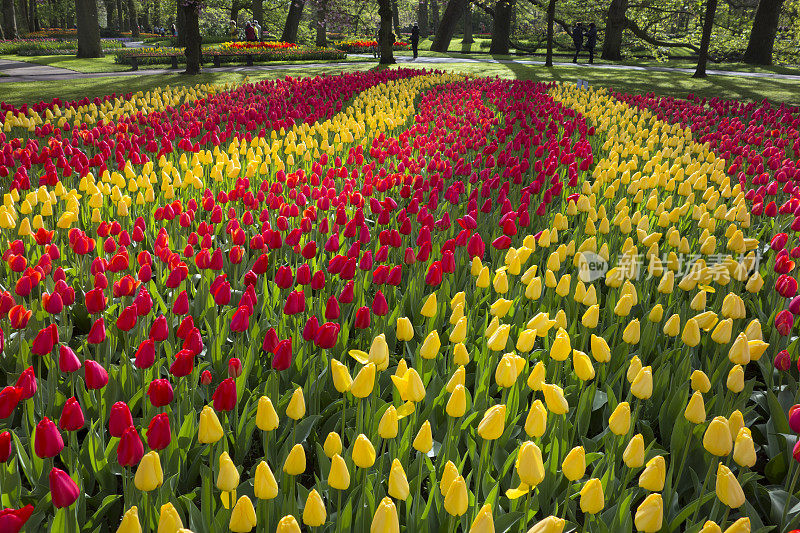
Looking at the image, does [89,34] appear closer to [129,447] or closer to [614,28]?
[614,28]

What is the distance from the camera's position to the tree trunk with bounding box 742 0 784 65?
2798 cm

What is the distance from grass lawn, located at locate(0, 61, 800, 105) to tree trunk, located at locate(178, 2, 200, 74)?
44cm

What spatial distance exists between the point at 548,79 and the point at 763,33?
14.0 metres

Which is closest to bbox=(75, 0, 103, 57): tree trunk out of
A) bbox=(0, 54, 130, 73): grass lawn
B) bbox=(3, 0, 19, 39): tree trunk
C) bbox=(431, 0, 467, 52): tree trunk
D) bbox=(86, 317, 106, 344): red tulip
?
bbox=(0, 54, 130, 73): grass lawn

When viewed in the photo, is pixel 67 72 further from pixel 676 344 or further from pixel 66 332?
pixel 676 344

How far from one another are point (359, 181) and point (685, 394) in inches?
185

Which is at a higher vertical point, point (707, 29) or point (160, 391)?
point (707, 29)

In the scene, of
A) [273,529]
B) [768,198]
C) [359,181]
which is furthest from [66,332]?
[768,198]

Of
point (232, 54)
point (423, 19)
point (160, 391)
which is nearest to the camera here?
point (160, 391)

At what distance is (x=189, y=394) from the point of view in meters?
2.90

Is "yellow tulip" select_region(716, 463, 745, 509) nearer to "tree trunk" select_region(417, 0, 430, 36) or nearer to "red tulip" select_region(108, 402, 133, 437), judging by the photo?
"red tulip" select_region(108, 402, 133, 437)

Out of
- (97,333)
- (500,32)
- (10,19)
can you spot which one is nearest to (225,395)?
(97,333)

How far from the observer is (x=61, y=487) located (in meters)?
1.67

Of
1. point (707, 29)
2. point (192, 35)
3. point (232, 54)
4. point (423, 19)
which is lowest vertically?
point (232, 54)
